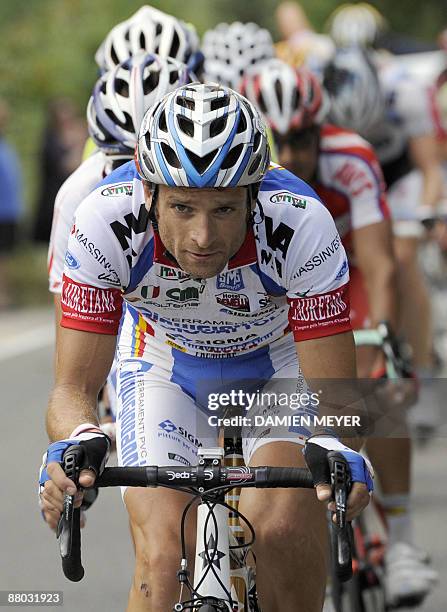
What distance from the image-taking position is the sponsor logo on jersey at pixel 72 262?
15.1ft

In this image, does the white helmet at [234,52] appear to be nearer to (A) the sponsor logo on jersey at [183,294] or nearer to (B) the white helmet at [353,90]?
(B) the white helmet at [353,90]

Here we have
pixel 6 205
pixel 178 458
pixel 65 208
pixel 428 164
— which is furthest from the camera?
pixel 6 205

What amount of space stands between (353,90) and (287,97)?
1921 mm

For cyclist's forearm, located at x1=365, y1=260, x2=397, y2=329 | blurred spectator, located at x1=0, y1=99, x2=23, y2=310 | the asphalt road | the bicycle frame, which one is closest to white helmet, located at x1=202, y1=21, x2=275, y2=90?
the asphalt road

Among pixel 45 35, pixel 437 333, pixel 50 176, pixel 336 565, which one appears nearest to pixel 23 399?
pixel 437 333

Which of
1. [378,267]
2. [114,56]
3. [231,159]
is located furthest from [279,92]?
[231,159]

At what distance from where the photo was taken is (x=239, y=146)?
175 inches

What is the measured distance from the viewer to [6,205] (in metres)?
16.6

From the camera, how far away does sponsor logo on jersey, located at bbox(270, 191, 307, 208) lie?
4656 mm

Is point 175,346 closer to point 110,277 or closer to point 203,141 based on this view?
point 110,277

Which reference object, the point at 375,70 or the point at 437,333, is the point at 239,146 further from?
the point at 437,333

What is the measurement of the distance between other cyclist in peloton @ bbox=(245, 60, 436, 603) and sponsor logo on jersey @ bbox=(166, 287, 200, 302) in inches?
86.5

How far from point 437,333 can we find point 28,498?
422cm

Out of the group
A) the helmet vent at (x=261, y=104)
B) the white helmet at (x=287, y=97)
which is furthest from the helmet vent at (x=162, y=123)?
the helmet vent at (x=261, y=104)
